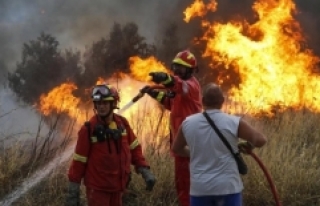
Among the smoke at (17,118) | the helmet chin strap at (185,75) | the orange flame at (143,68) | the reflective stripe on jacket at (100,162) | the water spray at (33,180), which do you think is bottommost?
the water spray at (33,180)

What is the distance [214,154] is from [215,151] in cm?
3

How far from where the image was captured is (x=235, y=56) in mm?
11469

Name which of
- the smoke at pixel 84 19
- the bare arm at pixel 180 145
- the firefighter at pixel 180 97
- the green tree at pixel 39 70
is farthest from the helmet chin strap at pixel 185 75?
the smoke at pixel 84 19

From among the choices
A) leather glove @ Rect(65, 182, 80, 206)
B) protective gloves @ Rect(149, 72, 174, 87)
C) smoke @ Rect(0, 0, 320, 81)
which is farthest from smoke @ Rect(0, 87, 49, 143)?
leather glove @ Rect(65, 182, 80, 206)

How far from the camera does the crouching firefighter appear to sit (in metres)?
4.96

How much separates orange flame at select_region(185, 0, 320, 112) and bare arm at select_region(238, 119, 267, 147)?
6340 millimetres

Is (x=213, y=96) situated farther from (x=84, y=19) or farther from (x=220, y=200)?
(x=84, y=19)

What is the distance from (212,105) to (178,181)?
183cm

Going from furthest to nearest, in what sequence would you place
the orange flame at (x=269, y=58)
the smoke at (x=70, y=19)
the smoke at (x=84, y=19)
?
1. the smoke at (x=70, y=19)
2. the smoke at (x=84, y=19)
3. the orange flame at (x=269, y=58)

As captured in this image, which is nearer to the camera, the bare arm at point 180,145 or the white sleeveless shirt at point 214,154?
the white sleeveless shirt at point 214,154

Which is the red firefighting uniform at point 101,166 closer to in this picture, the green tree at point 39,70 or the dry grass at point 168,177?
the dry grass at point 168,177

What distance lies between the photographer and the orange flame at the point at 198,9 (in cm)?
1346

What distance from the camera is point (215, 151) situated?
450 centimetres

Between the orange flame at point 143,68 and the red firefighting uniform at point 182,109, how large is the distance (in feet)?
13.9
